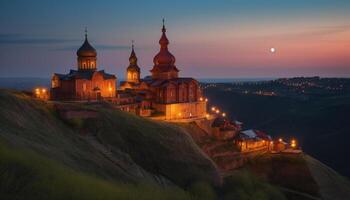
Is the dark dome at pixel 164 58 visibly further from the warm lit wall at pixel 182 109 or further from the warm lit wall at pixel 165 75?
the warm lit wall at pixel 182 109

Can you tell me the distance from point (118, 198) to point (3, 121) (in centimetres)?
1401

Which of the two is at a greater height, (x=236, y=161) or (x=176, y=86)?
(x=176, y=86)

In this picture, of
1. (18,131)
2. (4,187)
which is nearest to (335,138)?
(18,131)

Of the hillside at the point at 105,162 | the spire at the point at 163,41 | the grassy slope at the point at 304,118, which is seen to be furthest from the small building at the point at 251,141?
the grassy slope at the point at 304,118

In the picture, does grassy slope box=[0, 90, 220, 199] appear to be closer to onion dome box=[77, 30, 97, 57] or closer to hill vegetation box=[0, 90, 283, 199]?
hill vegetation box=[0, 90, 283, 199]

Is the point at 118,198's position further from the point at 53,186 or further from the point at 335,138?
the point at 335,138

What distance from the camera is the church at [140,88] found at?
5319 cm

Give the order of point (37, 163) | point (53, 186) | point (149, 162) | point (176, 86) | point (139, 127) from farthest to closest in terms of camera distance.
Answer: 1. point (176, 86)
2. point (139, 127)
3. point (149, 162)
4. point (37, 163)
5. point (53, 186)

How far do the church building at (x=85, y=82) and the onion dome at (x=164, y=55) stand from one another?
11.5 m

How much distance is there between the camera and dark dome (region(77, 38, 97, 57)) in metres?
55.2

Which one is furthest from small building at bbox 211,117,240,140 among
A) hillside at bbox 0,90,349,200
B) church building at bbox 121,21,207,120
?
hillside at bbox 0,90,349,200

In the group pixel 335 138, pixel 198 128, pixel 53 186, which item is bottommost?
pixel 335 138

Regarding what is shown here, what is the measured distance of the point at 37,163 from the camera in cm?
1427

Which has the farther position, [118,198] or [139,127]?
[139,127]
